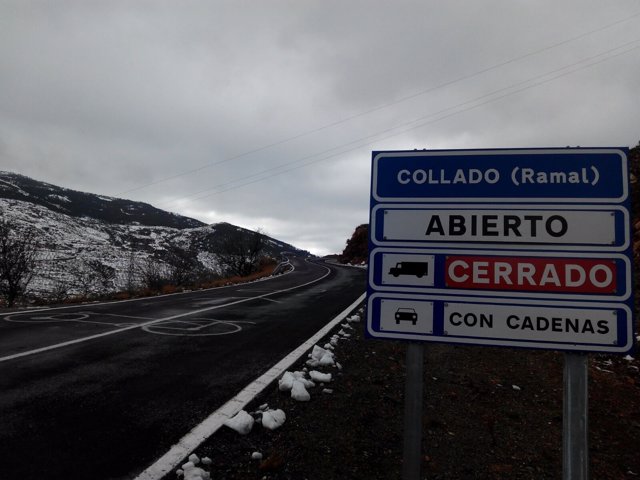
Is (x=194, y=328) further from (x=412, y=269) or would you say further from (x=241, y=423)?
(x=412, y=269)

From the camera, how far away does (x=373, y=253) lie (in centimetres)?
222

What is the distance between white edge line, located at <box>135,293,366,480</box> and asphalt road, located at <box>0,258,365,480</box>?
9cm

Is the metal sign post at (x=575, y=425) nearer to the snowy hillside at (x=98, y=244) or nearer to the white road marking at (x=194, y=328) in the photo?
the white road marking at (x=194, y=328)

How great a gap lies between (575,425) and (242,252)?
133 ft

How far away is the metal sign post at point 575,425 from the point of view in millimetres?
1749

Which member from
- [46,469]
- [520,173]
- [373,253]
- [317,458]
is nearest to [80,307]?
[46,469]

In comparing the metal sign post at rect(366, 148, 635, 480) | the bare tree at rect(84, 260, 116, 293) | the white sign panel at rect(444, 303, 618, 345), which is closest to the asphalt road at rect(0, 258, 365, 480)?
the metal sign post at rect(366, 148, 635, 480)

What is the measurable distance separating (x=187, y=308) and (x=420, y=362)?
1029cm

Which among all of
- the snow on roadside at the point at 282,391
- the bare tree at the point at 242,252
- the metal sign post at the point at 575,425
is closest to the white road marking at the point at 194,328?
the snow on roadside at the point at 282,391

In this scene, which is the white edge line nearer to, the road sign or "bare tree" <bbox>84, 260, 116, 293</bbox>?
the road sign

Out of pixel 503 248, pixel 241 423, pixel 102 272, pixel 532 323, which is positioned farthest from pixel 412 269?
pixel 102 272

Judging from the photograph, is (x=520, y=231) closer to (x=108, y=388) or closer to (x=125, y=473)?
(x=125, y=473)

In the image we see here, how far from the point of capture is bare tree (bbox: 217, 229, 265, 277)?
41.1 metres

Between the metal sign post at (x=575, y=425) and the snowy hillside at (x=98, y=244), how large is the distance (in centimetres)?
3198
